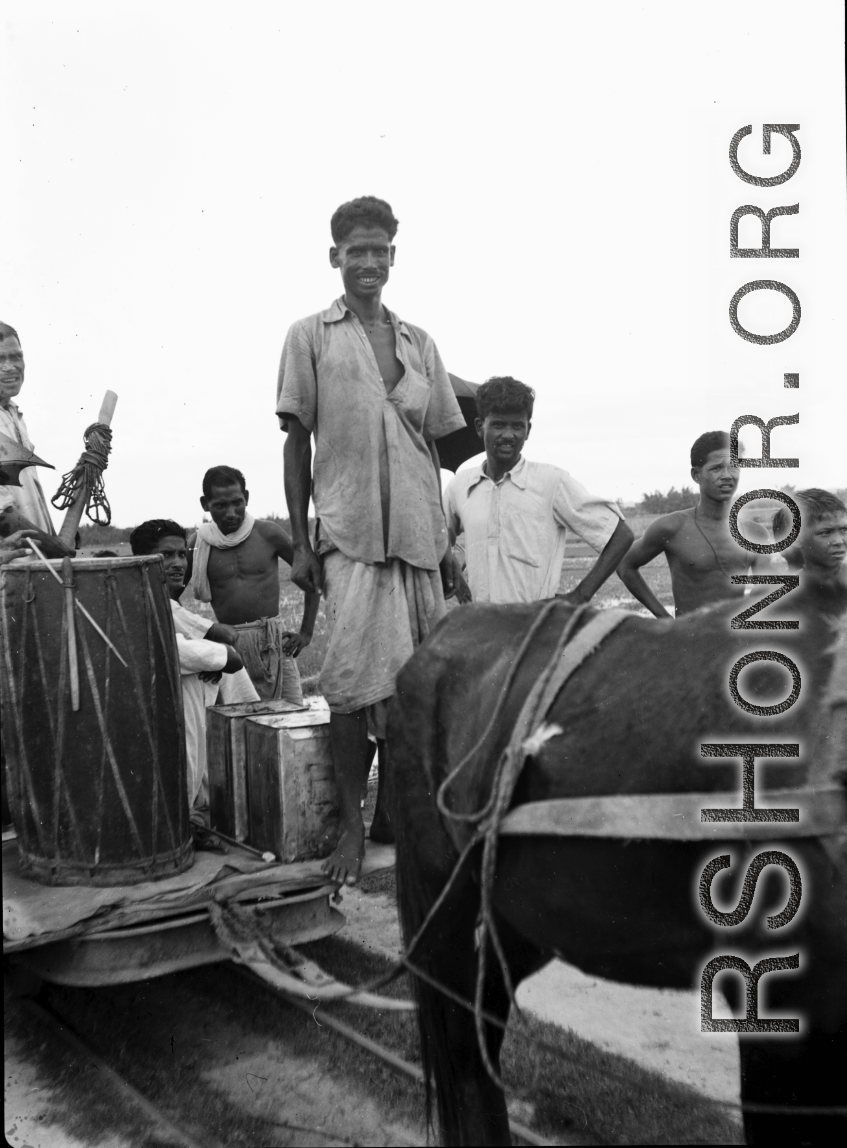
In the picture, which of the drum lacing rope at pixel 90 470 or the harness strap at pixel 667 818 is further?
the drum lacing rope at pixel 90 470

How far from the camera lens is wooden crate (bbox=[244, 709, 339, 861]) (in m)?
3.47

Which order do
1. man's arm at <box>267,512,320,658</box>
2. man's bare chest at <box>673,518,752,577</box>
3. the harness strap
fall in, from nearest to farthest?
the harness strap, man's arm at <box>267,512,320,658</box>, man's bare chest at <box>673,518,752,577</box>

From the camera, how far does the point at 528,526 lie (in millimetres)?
3633

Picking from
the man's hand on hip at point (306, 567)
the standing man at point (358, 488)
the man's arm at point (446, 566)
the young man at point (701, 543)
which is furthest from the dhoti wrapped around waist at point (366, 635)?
the young man at point (701, 543)

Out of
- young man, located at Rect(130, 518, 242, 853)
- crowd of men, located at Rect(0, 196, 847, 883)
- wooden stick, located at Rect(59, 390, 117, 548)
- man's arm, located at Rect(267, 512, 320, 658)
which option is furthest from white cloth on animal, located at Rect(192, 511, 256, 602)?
wooden stick, located at Rect(59, 390, 117, 548)

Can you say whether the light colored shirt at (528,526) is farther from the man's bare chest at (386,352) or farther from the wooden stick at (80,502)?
the wooden stick at (80,502)

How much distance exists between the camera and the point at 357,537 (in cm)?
337

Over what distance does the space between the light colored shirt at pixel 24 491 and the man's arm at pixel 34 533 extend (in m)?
0.08

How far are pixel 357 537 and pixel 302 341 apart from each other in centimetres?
72

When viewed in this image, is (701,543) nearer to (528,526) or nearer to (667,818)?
(528,526)

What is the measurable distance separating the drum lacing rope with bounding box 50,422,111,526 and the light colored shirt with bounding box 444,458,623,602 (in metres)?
1.37

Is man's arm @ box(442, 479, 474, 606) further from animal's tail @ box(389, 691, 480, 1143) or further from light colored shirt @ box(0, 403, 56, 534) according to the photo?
light colored shirt @ box(0, 403, 56, 534)

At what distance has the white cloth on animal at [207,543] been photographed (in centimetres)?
543

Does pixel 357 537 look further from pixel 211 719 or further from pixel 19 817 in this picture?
pixel 19 817
